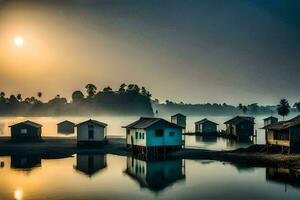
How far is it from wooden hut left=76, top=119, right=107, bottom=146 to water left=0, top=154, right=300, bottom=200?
1550cm

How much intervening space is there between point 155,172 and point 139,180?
639cm

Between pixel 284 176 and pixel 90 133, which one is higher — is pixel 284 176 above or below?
below

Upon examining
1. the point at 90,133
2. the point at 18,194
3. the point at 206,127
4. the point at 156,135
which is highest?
the point at 156,135

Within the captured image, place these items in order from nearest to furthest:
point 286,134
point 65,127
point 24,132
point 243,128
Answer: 1. point 286,134
2. point 24,132
3. point 243,128
4. point 65,127

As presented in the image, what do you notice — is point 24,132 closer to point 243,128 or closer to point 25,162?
point 25,162

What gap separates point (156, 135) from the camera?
246ft

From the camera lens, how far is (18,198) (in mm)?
44875

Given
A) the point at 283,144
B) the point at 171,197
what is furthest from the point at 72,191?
the point at 283,144

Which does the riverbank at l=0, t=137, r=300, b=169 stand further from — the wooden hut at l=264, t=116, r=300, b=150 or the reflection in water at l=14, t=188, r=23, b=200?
the reflection in water at l=14, t=188, r=23, b=200

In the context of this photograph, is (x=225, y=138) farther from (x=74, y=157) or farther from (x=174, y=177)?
(x=174, y=177)

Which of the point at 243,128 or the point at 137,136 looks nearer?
the point at 137,136

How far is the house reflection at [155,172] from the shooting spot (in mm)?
53281

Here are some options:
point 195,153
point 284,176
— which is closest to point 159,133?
point 195,153

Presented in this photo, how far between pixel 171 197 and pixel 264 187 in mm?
12347
